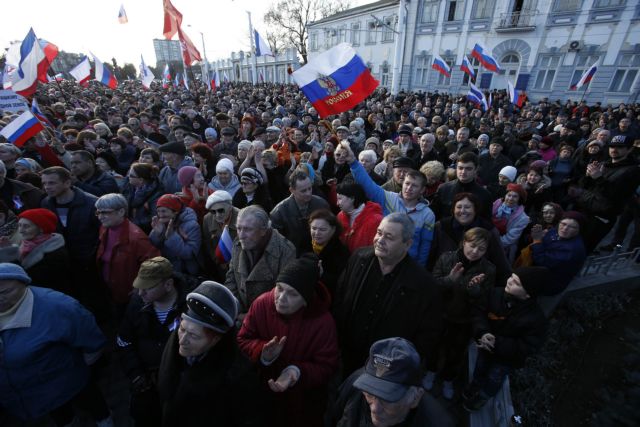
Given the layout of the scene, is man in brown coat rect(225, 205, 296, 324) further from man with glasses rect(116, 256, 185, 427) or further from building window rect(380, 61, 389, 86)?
building window rect(380, 61, 389, 86)

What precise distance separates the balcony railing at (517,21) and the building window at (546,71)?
7.80 feet

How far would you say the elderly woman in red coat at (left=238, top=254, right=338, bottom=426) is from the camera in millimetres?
1944

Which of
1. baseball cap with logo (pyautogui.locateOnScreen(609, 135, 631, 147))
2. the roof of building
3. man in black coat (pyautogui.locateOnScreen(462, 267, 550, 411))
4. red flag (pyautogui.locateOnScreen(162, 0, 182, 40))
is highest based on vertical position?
the roof of building

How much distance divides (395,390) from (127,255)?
9.09 feet

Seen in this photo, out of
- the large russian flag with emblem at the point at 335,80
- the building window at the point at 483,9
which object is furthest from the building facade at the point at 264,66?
the large russian flag with emblem at the point at 335,80

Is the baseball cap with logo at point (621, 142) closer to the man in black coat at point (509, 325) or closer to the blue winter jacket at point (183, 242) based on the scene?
the man in black coat at point (509, 325)

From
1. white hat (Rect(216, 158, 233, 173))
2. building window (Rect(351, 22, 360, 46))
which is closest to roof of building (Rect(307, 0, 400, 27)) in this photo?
building window (Rect(351, 22, 360, 46))

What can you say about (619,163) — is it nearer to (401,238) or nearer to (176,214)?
(401,238)

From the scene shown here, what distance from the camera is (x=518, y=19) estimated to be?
21.1 m

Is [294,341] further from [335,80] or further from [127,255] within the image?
[335,80]

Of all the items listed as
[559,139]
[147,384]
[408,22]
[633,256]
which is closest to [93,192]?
[147,384]

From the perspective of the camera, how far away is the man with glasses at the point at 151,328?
220 cm

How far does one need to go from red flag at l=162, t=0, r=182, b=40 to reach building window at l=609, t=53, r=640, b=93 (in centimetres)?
2495

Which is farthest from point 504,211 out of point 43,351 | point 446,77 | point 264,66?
point 264,66
